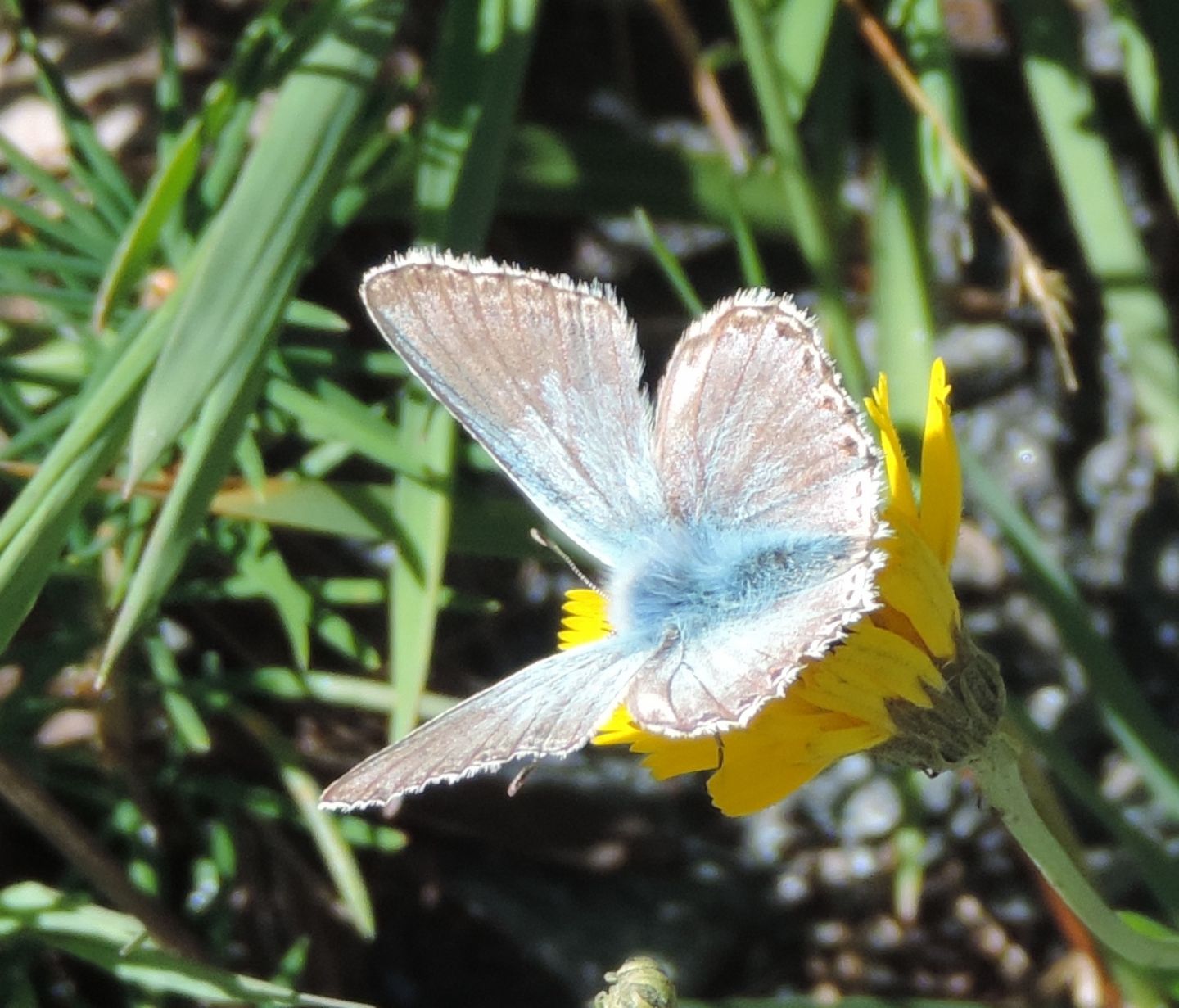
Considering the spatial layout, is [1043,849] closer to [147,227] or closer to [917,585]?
[917,585]

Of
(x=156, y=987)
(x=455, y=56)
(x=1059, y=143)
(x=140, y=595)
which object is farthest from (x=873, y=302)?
(x=156, y=987)

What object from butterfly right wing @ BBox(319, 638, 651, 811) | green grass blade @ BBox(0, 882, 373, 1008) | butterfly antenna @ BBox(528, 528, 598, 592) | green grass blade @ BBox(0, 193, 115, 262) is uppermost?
green grass blade @ BBox(0, 193, 115, 262)

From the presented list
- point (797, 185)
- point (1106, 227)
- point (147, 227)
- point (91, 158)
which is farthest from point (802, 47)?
point (91, 158)

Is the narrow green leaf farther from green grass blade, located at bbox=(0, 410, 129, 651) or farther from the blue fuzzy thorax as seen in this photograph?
the blue fuzzy thorax

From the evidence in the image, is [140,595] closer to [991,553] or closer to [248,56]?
[248,56]

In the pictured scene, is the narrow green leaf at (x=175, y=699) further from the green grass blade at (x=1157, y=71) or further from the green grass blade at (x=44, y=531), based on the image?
the green grass blade at (x=1157, y=71)

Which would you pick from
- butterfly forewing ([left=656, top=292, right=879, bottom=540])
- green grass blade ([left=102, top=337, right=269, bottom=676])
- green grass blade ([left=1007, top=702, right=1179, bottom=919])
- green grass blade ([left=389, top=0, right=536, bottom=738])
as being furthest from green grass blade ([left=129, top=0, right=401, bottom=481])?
green grass blade ([left=1007, top=702, right=1179, bottom=919])

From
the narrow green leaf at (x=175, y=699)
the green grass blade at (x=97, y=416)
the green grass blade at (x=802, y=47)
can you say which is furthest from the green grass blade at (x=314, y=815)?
the green grass blade at (x=802, y=47)
